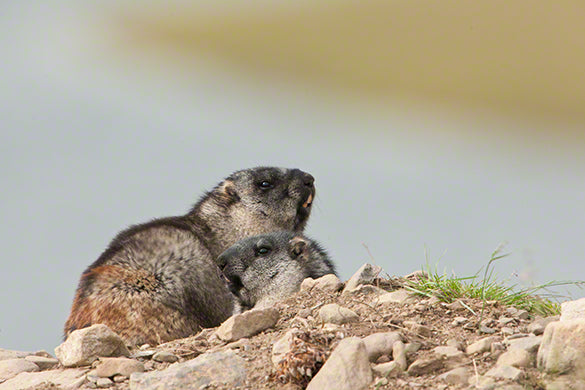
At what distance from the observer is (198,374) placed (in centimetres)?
516

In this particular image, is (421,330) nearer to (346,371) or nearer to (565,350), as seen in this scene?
(346,371)

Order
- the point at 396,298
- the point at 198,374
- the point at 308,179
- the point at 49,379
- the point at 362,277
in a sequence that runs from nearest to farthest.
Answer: the point at 198,374
the point at 49,379
the point at 396,298
the point at 362,277
the point at 308,179

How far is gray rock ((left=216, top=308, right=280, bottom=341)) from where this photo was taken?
5.78m

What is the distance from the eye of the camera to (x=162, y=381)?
16.9 ft

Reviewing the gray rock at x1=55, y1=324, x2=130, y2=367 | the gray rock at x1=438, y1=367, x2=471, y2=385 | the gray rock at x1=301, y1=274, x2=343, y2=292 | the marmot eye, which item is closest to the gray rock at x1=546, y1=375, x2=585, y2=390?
the gray rock at x1=438, y1=367, x2=471, y2=385

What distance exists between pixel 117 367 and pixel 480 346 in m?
2.71

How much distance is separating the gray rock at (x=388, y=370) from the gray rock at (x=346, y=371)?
0.07 metres

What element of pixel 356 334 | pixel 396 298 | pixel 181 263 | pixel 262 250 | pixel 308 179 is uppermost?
pixel 308 179

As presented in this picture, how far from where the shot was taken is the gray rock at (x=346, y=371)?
460 centimetres

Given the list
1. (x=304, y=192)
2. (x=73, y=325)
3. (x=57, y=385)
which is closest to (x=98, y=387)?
(x=57, y=385)

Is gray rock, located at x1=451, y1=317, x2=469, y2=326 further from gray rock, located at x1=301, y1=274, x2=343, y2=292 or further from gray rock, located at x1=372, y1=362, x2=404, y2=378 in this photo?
gray rock, located at x1=301, y1=274, x2=343, y2=292

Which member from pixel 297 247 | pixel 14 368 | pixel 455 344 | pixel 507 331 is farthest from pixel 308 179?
pixel 455 344

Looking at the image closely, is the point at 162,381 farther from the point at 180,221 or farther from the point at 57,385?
the point at 180,221

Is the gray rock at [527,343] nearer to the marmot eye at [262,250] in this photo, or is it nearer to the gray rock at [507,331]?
the gray rock at [507,331]
